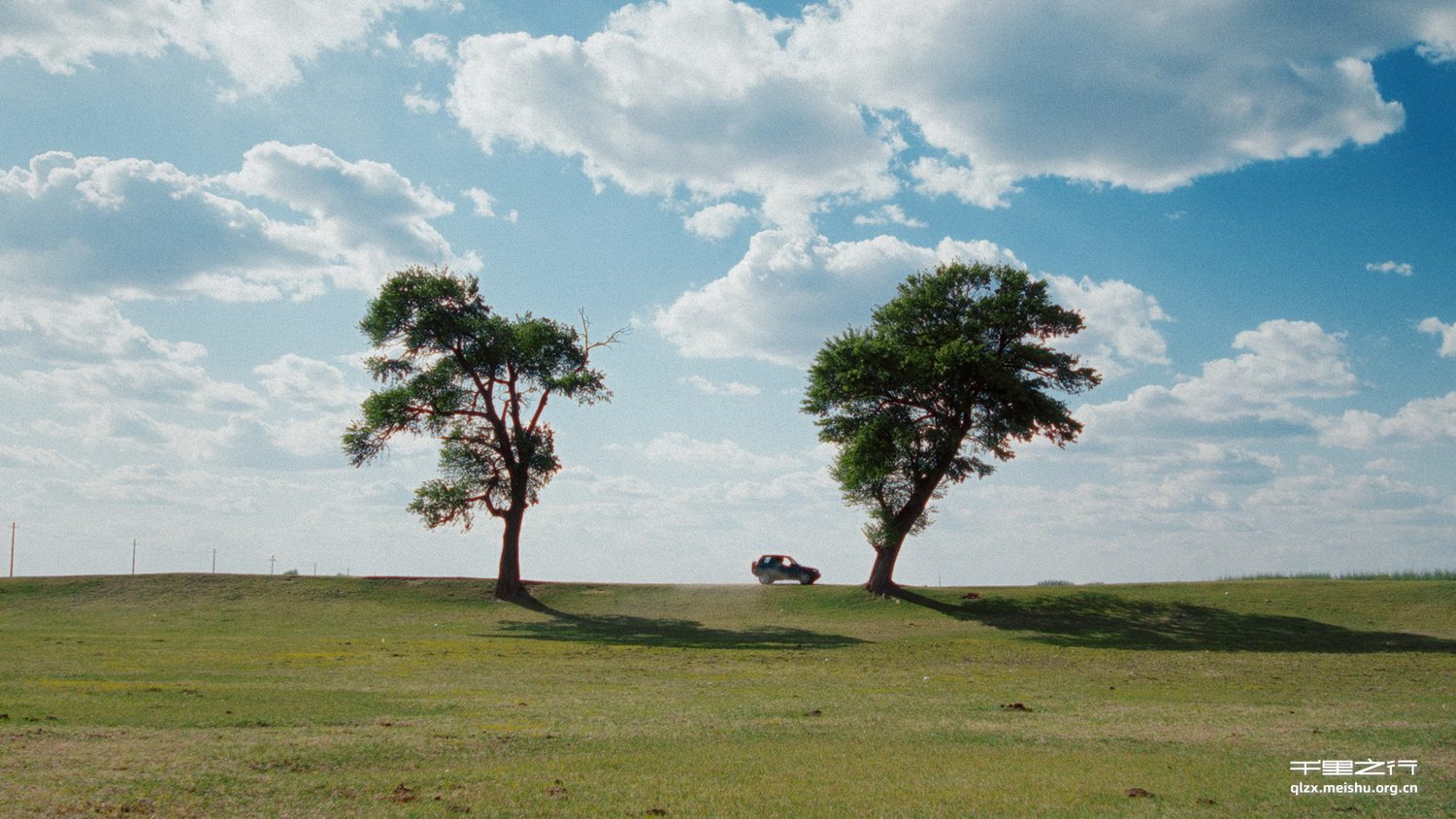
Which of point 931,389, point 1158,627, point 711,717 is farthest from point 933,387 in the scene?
point 711,717

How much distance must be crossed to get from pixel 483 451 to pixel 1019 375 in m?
26.4

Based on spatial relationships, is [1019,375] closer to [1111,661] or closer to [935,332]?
[935,332]

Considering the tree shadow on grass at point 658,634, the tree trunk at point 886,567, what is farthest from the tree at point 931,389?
the tree shadow on grass at point 658,634

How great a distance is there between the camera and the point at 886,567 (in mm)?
47219

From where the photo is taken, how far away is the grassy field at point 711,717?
→ 9.13 meters

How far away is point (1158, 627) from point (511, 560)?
29370 millimetres

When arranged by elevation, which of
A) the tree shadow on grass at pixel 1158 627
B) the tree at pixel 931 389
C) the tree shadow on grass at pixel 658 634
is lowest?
the tree shadow on grass at pixel 658 634

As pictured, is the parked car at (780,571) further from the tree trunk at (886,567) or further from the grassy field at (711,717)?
the grassy field at (711,717)

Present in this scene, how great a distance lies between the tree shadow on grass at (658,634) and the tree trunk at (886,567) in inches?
352

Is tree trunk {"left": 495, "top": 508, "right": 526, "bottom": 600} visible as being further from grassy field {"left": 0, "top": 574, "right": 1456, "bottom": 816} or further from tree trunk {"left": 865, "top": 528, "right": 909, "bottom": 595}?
tree trunk {"left": 865, "top": 528, "right": 909, "bottom": 595}

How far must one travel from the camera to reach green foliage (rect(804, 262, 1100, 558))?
148ft

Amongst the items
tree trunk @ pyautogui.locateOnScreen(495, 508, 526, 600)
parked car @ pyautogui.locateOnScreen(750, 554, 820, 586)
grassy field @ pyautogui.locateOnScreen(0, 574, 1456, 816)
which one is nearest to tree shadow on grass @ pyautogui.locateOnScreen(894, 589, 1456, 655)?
grassy field @ pyautogui.locateOnScreen(0, 574, 1456, 816)

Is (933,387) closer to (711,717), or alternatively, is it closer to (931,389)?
(931,389)

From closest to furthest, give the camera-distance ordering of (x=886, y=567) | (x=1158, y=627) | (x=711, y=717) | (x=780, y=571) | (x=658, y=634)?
1. (x=711, y=717)
2. (x=658, y=634)
3. (x=1158, y=627)
4. (x=886, y=567)
5. (x=780, y=571)
